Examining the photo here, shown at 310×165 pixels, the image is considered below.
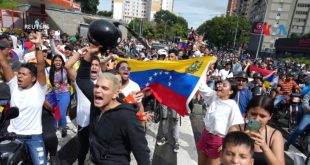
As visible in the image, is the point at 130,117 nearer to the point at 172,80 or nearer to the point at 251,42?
the point at 172,80

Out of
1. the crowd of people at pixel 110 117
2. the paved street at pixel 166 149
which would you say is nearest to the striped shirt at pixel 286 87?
the paved street at pixel 166 149

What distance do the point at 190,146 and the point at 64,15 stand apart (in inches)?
1553

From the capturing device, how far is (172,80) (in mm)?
5719

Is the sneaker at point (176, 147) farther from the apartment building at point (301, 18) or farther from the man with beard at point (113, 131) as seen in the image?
the apartment building at point (301, 18)

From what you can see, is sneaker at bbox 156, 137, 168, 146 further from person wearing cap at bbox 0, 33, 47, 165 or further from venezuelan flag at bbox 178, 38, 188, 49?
venezuelan flag at bbox 178, 38, 188, 49

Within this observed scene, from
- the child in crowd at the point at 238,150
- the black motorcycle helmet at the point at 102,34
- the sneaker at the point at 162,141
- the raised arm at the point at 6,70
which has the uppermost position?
the black motorcycle helmet at the point at 102,34

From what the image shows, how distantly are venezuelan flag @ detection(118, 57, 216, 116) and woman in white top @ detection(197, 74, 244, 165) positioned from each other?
0.98 meters

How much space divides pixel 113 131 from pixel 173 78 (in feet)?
10.7

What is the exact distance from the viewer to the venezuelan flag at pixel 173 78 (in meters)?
5.34

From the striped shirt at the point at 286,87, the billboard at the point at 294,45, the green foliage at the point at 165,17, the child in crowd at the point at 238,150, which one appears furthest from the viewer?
the green foliage at the point at 165,17

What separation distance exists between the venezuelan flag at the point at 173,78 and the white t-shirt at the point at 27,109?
2550 millimetres

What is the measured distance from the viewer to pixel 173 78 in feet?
18.8

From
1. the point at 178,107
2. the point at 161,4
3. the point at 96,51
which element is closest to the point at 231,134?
the point at 96,51

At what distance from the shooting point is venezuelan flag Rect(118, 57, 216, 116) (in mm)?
5338
